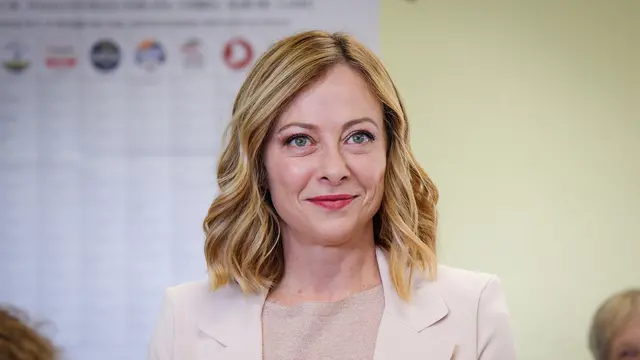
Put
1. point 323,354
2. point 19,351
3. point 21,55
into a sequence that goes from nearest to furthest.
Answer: point 19,351, point 323,354, point 21,55

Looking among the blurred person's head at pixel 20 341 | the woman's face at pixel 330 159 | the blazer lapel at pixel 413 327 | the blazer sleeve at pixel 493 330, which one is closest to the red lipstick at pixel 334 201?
the woman's face at pixel 330 159

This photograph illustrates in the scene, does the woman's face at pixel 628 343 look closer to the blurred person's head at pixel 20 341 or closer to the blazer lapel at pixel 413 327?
the blazer lapel at pixel 413 327

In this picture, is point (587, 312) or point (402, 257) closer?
point (402, 257)

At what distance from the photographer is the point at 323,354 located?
6.42 feet

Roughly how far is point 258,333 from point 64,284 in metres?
1.51

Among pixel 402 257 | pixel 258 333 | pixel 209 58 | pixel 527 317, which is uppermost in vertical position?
pixel 209 58

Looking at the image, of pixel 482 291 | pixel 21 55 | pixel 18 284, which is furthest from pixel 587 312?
pixel 21 55

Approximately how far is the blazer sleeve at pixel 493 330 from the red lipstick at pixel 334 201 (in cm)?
38

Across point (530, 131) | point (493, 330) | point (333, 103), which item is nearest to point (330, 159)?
point (333, 103)

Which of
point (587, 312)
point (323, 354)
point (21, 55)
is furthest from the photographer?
point (21, 55)

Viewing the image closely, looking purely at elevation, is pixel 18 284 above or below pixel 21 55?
below

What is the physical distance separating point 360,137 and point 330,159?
10 cm

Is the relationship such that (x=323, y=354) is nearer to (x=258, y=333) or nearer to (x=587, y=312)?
(x=258, y=333)

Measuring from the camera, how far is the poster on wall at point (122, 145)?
3.25 metres
